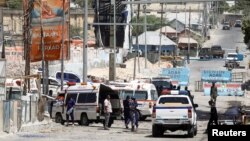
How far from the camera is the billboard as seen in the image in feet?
154

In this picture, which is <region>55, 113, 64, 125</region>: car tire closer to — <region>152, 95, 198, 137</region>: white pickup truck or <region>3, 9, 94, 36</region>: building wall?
<region>152, 95, 198, 137</region>: white pickup truck

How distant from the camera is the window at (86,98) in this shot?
42406 mm

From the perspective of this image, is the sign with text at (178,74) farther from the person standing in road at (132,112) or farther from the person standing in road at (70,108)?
the person standing in road at (132,112)

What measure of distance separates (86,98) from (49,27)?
684 cm

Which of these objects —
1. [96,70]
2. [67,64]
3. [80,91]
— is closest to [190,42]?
[96,70]

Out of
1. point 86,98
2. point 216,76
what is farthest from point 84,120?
point 216,76

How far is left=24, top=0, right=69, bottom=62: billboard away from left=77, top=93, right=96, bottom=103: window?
196 inches

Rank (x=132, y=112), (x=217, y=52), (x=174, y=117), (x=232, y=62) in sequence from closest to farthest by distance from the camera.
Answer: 1. (x=174, y=117)
2. (x=132, y=112)
3. (x=232, y=62)
4. (x=217, y=52)

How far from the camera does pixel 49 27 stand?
47938 millimetres

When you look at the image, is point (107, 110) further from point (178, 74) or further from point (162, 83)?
point (178, 74)

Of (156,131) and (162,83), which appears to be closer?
(156,131)

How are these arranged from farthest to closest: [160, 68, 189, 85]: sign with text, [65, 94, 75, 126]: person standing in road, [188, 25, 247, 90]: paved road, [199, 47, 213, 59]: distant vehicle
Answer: [199, 47, 213, 59]: distant vehicle → [188, 25, 247, 90]: paved road → [160, 68, 189, 85]: sign with text → [65, 94, 75, 126]: person standing in road

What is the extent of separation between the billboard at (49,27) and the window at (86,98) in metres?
4.98

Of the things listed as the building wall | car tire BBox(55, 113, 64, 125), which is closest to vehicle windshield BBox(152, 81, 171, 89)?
car tire BBox(55, 113, 64, 125)
